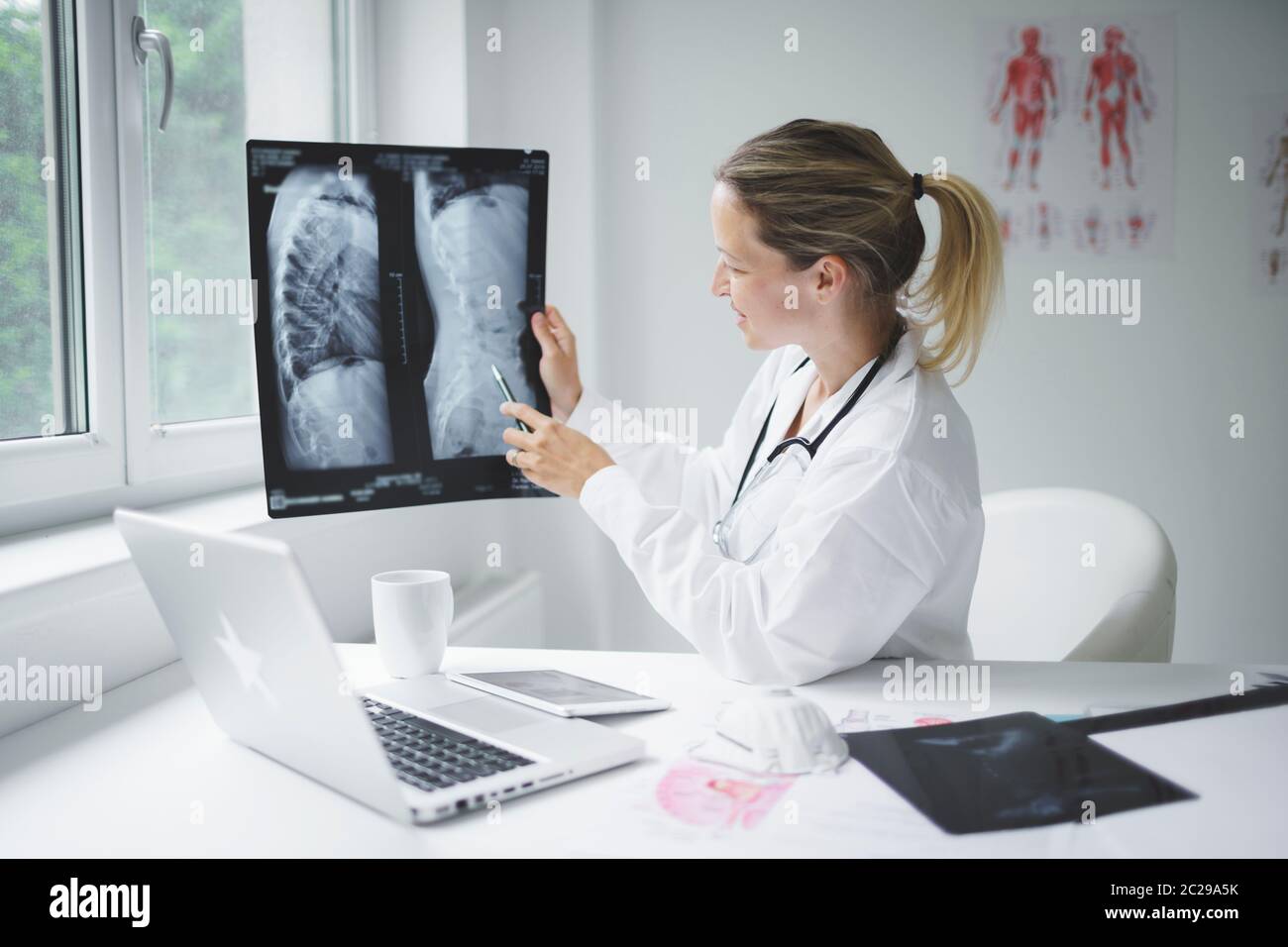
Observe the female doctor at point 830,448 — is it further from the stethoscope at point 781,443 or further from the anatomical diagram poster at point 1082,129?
the anatomical diagram poster at point 1082,129

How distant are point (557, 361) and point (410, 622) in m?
0.53

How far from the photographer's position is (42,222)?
1453 mm

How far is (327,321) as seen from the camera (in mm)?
1314

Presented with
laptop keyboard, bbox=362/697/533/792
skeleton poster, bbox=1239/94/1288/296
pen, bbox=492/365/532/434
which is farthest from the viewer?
skeleton poster, bbox=1239/94/1288/296

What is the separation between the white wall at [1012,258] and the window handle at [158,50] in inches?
32.7

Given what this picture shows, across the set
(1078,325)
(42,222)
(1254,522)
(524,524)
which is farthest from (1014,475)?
(42,222)

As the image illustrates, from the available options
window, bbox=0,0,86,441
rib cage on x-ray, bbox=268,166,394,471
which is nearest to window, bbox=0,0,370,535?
window, bbox=0,0,86,441

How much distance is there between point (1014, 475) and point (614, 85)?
4.31 feet

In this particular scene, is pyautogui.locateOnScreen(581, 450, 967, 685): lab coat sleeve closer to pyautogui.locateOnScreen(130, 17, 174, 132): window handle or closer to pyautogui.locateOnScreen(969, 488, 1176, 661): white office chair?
pyautogui.locateOnScreen(969, 488, 1176, 661): white office chair

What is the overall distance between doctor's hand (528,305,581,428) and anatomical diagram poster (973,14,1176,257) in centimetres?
128

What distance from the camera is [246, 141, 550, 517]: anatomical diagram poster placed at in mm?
1273

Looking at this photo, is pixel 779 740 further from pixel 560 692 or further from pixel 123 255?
pixel 123 255

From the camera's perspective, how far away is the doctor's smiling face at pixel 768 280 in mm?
1458

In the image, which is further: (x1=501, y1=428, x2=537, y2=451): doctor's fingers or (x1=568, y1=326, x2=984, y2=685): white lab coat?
(x1=501, y1=428, x2=537, y2=451): doctor's fingers
